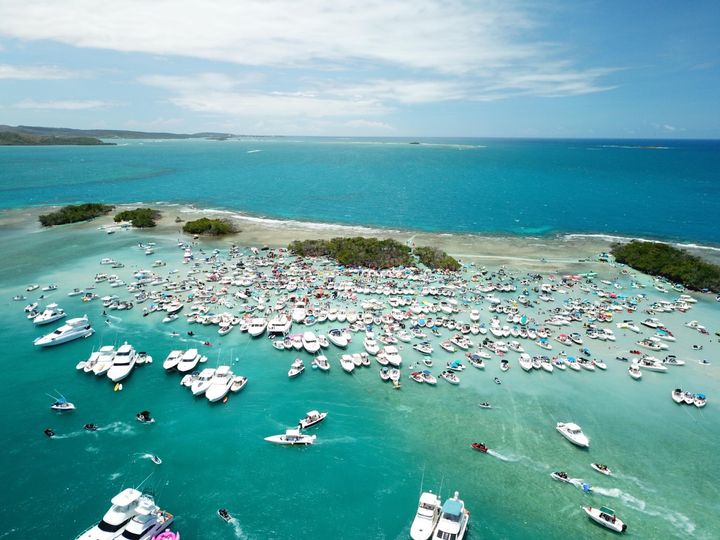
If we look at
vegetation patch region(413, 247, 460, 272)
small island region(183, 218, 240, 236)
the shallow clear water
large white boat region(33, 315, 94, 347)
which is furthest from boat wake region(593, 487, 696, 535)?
small island region(183, 218, 240, 236)

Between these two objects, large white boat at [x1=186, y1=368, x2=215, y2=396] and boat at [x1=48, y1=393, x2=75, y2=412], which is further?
large white boat at [x1=186, y1=368, x2=215, y2=396]

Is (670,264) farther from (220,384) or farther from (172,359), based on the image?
(172,359)

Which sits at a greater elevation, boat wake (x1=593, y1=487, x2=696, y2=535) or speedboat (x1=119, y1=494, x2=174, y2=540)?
speedboat (x1=119, y1=494, x2=174, y2=540)

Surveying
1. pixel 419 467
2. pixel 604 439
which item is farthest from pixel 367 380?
pixel 604 439

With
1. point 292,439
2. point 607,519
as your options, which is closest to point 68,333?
point 292,439

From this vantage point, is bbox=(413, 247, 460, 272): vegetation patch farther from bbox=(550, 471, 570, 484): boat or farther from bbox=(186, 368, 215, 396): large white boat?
bbox=(186, 368, 215, 396): large white boat

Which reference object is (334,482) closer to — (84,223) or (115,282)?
(115,282)

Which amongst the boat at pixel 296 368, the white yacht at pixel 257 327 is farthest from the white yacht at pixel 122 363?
the boat at pixel 296 368
